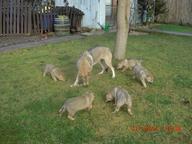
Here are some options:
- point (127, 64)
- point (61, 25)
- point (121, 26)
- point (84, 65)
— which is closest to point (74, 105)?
point (84, 65)

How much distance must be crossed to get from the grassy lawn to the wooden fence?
3.80 m

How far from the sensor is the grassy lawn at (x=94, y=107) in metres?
5.71

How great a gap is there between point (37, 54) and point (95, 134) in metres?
5.78

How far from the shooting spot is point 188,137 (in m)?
5.78

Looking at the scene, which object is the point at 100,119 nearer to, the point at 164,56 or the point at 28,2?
the point at 164,56

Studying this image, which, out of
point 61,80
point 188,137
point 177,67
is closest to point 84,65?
point 61,80

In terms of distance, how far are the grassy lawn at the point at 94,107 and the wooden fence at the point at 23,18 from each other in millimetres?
3797

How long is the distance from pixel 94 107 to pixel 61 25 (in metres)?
9.42

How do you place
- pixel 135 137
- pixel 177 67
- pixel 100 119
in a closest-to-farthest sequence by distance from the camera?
1. pixel 135 137
2. pixel 100 119
3. pixel 177 67

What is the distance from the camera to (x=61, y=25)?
51.6ft

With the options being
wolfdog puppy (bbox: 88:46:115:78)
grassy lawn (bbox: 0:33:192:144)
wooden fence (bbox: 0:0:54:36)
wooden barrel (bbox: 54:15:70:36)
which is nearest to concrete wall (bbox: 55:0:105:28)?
wooden barrel (bbox: 54:15:70:36)

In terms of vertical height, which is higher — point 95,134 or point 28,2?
point 28,2
